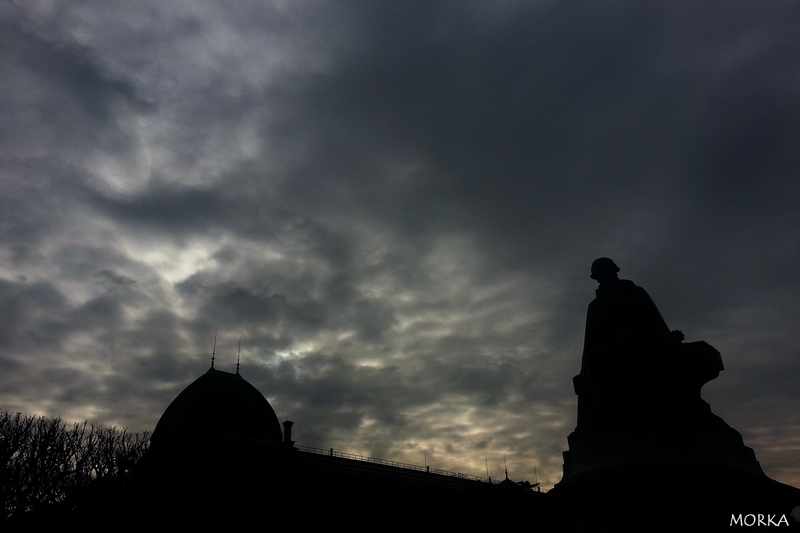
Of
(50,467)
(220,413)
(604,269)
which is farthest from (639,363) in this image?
(220,413)

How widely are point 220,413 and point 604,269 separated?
5798cm

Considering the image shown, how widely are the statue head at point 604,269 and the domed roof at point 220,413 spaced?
52093 millimetres

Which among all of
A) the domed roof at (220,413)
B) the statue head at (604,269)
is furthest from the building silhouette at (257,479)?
the statue head at (604,269)

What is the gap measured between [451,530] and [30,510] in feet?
91.4

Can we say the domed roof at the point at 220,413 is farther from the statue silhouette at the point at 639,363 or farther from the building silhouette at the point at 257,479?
the statue silhouette at the point at 639,363

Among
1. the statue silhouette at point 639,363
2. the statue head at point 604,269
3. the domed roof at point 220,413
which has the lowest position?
the statue silhouette at point 639,363

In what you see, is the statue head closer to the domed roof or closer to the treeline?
the treeline

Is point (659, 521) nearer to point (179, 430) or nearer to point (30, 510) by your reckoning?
point (30, 510)

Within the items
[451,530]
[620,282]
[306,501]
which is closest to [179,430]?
[306,501]

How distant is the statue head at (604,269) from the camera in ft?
42.1

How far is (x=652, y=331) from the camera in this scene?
11.5 meters

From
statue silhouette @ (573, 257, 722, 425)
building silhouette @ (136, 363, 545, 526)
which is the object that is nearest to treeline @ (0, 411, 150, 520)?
building silhouette @ (136, 363, 545, 526)

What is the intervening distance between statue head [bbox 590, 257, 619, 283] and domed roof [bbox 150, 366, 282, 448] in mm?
52093

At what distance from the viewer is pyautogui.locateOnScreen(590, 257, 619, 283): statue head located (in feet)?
42.1
